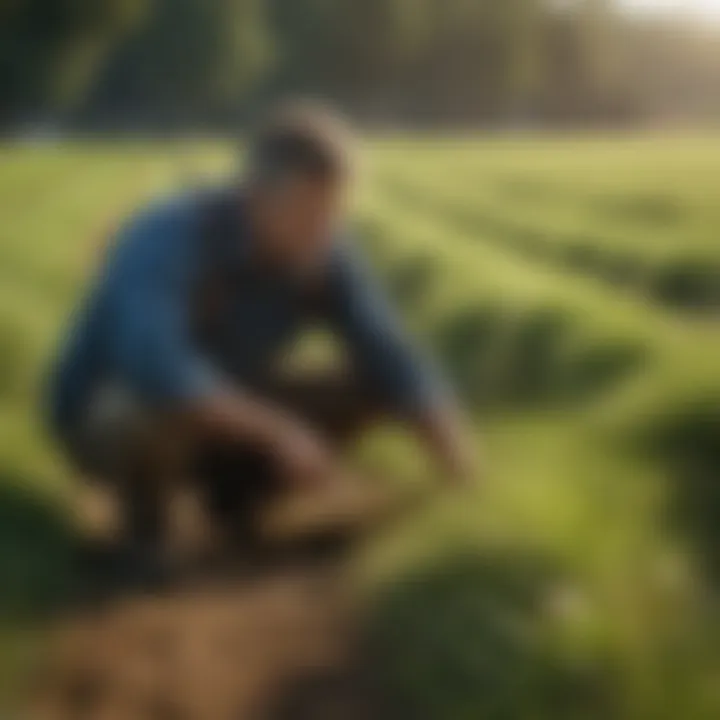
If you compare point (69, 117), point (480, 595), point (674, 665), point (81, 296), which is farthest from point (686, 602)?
point (69, 117)

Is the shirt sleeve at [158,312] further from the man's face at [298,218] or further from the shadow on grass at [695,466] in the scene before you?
the shadow on grass at [695,466]

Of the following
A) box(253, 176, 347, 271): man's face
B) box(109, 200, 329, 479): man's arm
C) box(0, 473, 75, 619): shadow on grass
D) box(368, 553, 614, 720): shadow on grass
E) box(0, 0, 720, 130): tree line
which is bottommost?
box(368, 553, 614, 720): shadow on grass

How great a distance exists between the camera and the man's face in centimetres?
104

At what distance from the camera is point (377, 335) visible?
3.51 feet

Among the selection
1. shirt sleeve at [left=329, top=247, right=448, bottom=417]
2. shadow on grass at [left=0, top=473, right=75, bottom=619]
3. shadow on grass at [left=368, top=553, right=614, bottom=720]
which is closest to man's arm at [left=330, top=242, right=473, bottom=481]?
shirt sleeve at [left=329, top=247, right=448, bottom=417]

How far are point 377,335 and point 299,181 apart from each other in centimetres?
13

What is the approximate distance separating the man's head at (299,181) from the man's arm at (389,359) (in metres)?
0.03

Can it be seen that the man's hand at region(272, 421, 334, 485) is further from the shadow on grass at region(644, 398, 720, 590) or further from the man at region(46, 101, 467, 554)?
the shadow on grass at region(644, 398, 720, 590)

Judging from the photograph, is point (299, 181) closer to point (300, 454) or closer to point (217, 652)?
point (300, 454)

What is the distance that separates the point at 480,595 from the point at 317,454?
0.53 feet

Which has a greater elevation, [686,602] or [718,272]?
[718,272]

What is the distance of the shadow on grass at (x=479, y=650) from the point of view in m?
0.98

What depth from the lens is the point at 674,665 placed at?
989 millimetres

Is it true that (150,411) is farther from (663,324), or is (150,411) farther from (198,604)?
(663,324)
